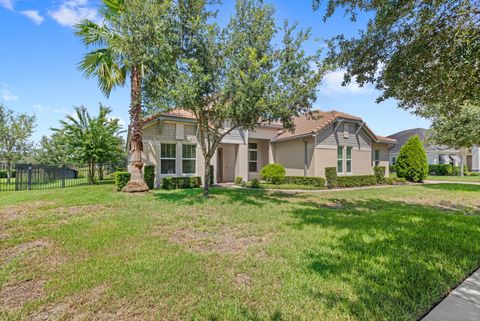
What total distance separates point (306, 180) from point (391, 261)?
1206cm

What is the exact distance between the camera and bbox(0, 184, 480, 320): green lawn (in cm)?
263

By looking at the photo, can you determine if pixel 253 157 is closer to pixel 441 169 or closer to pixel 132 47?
pixel 132 47

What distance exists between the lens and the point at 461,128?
47.3ft

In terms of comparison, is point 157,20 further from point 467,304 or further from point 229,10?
point 467,304

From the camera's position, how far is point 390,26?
5.75 meters

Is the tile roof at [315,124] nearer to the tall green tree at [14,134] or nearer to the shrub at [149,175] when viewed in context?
the shrub at [149,175]

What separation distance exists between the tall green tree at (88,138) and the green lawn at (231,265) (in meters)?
10.5

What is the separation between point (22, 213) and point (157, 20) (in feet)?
25.3

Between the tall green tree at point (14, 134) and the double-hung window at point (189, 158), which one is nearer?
the double-hung window at point (189, 158)

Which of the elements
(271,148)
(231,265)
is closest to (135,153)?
(231,265)

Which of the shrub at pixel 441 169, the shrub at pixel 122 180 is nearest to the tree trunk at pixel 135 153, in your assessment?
the shrub at pixel 122 180

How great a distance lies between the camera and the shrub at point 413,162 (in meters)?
18.6

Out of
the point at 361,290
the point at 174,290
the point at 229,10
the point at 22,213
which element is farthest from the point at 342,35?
the point at 22,213

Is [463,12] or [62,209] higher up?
[463,12]
